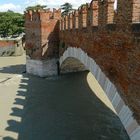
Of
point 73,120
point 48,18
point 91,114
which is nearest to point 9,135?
point 73,120

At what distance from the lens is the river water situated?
11.1m

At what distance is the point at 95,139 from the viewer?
10492 millimetres

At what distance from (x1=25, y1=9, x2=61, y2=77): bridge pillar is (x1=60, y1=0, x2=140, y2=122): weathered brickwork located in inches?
405

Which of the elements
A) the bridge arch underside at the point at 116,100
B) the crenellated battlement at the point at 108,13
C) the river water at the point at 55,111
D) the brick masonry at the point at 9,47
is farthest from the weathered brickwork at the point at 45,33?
the brick masonry at the point at 9,47

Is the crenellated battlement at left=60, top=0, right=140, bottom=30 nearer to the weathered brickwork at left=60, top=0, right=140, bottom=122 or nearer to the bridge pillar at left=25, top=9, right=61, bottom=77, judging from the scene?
the weathered brickwork at left=60, top=0, right=140, bottom=122

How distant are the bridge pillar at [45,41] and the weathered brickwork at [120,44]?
10.3m

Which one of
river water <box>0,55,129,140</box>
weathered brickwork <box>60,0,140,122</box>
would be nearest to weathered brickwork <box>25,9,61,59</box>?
river water <box>0,55,129,140</box>

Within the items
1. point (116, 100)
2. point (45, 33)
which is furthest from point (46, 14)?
point (116, 100)

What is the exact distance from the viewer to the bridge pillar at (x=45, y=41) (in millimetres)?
20625

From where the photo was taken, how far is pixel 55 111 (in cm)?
1374

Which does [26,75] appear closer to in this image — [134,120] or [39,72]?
[39,72]

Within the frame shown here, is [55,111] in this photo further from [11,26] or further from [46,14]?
[11,26]

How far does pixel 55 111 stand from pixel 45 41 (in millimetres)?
7897

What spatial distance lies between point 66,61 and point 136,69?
13.7 meters
